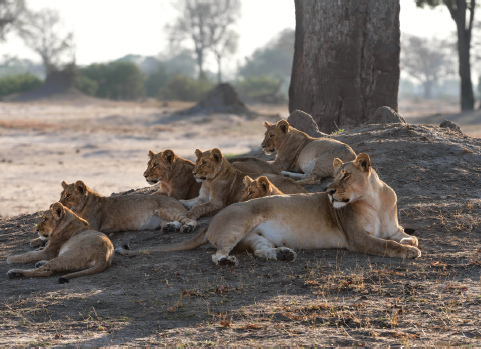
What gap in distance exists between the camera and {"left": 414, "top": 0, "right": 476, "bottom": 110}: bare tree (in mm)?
26591

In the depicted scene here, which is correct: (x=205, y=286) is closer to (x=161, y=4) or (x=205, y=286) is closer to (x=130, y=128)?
(x=130, y=128)

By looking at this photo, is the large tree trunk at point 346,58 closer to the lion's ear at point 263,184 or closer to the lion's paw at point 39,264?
the lion's ear at point 263,184

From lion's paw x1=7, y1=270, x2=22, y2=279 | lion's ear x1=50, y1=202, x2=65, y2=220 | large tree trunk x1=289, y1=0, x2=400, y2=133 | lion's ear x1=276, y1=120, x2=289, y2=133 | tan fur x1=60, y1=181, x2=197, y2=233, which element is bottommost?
lion's paw x1=7, y1=270, x2=22, y2=279

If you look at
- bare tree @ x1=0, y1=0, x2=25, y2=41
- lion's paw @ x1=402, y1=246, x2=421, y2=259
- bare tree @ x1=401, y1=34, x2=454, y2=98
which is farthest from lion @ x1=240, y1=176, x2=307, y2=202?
bare tree @ x1=401, y1=34, x2=454, y2=98

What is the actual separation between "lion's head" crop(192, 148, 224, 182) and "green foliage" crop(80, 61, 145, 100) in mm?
41581

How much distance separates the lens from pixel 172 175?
805 centimetres

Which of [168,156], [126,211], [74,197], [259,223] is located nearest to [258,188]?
[259,223]

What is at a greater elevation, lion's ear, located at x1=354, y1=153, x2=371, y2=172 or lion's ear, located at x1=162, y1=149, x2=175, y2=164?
lion's ear, located at x1=354, y1=153, x2=371, y2=172

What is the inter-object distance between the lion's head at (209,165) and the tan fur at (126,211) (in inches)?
19.7

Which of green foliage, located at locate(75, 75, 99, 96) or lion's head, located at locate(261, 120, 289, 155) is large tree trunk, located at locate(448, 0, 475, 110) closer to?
lion's head, located at locate(261, 120, 289, 155)

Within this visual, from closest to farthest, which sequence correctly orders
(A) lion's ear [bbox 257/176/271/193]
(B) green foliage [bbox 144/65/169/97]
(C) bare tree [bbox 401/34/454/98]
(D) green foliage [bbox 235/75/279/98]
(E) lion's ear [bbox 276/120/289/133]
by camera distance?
(A) lion's ear [bbox 257/176/271/193]
(E) lion's ear [bbox 276/120/289/133]
(D) green foliage [bbox 235/75/279/98]
(B) green foliage [bbox 144/65/169/97]
(C) bare tree [bbox 401/34/454/98]

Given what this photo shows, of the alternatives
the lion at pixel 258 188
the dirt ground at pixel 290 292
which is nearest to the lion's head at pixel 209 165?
the dirt ground at pixel 290 292

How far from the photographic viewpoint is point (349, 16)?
11250 mm

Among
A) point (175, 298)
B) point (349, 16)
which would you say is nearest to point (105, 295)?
point (175, 298)
